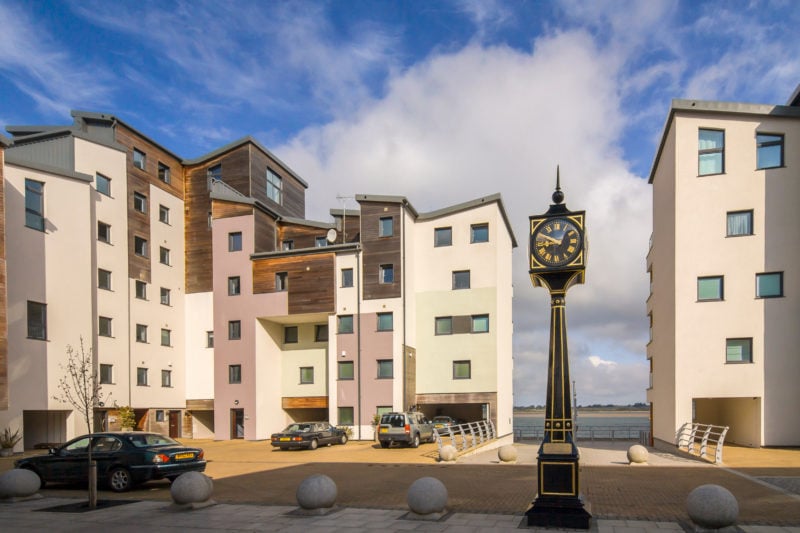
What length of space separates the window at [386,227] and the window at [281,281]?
599 cm

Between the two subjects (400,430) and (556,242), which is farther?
(400,430)

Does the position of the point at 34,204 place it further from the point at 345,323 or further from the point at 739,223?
the point at 739,223

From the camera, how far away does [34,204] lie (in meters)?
28.1

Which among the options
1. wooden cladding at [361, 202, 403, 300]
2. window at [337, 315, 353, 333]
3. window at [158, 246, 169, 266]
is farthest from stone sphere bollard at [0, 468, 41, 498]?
window at [158, 246, 169, 266]

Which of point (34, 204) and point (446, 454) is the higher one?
point (34, 204)

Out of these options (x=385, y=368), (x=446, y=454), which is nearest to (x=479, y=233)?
(x=385, y=368)

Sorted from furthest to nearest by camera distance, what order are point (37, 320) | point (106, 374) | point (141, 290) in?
point (141, 290) → point (106, 374) → point (37, 320)

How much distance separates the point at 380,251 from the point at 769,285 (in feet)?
61.7

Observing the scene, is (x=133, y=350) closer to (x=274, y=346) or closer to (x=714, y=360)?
(x=274, y=346)

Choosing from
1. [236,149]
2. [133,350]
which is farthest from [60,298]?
[236,149]

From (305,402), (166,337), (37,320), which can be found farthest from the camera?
(166,337)

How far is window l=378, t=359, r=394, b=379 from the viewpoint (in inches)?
1326

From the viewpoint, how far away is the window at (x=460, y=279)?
35.1 meters

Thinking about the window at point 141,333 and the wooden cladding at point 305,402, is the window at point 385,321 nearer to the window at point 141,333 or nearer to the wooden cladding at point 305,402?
the wooden cladding at point 305,402
